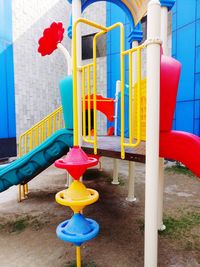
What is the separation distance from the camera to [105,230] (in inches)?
133

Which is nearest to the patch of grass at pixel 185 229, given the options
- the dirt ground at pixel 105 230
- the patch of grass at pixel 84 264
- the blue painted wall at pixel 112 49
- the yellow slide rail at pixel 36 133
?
the dirt ground at pixel 105 230

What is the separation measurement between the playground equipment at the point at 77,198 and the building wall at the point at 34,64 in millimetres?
7103

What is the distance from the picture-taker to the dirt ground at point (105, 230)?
2645mm

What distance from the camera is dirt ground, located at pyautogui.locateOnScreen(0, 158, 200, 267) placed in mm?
2645

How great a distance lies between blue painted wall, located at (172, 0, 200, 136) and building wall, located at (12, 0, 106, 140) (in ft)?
11.9

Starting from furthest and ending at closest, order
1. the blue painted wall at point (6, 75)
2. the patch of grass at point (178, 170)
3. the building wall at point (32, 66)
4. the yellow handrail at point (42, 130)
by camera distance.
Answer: the building wall at point (32, 66) < the blue painted wall at point (6, 75) < the patch of grass at point (178, 170) < the yellow handrail at point (42, 130)

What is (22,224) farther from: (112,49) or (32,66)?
(112,49)

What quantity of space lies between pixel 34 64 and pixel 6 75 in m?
1.40

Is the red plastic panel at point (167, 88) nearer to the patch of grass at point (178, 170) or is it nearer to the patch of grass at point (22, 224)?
the patch of grass at point (22, 224)

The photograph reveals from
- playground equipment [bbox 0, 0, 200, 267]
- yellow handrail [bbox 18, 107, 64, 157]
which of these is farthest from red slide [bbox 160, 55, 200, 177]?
yellow handrail [bbox 18, 107, 64, 157]

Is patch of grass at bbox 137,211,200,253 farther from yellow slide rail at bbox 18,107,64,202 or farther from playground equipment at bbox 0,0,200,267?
yellow slide rail at bbox 18,107,64,202

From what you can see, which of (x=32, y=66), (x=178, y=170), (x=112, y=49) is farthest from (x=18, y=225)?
(x=112, y=49)

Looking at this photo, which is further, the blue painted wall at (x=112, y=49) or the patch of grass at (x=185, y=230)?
the blue painted wall at (x=112, y=49)

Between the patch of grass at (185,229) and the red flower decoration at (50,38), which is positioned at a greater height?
the red flower decoration at (50,38)
